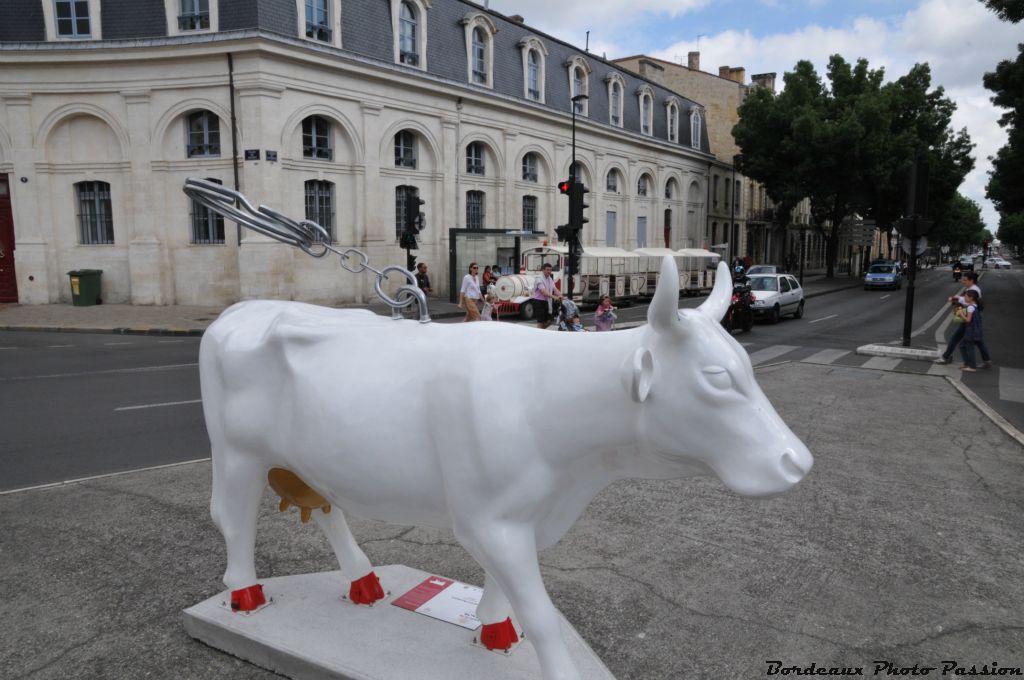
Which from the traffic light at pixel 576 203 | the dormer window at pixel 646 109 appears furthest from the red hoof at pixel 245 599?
the dormer window at pixel 646 109

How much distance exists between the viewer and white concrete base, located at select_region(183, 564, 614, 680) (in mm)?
2961

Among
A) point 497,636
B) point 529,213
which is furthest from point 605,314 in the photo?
point 529,213

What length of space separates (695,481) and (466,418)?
389 centimetres

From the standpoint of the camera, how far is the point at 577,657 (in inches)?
121

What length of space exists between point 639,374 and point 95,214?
2330cm

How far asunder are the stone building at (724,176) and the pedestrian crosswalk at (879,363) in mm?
27627

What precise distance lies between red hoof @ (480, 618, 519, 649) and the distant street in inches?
176

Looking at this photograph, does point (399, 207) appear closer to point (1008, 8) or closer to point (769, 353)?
point (769, 353)

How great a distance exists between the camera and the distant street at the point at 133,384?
665cm

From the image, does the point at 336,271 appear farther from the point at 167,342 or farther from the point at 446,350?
the point at 446,350

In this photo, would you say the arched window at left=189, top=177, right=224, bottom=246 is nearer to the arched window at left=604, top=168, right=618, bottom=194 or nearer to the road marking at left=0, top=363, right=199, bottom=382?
the road marking at left=0, top=363, right=199, bottom=382

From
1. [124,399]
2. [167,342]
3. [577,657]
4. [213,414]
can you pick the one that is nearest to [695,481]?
[577,657]

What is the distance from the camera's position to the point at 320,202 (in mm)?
21656

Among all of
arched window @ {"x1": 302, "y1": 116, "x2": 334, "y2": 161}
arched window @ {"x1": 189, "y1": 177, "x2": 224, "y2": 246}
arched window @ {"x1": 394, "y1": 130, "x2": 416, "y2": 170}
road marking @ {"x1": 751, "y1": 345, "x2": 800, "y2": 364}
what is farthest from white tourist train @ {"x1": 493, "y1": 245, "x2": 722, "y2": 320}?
arched window @ {"x1": 189, "y1": 177, "x2": 224, "y2": 246}
